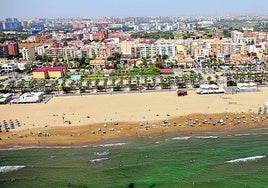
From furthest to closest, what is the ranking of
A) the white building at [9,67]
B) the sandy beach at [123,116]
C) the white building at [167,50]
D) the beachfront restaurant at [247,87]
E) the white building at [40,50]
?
the white building at [40,50] → the white building at [167,50] → the white building at [9,67] → the beachfront restaurant at [247,87] → the sandy beach at [123,116]

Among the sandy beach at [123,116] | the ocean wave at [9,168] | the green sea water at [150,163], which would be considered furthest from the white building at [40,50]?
the ocean wave at [9,168]

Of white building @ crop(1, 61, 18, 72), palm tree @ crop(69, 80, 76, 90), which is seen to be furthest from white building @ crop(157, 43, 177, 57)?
palm tree @ crop(69, 80, 76, 90)

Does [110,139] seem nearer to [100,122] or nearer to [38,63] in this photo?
[100,122]

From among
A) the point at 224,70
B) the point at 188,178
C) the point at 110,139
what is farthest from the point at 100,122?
the point at 224,70

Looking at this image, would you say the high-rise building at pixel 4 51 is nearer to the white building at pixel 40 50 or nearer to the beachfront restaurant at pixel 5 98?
the white building at pixel 40 50

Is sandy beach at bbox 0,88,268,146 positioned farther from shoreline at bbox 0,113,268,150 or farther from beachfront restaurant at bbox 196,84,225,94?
beachfront restaurant at bbox 196,84,225,94

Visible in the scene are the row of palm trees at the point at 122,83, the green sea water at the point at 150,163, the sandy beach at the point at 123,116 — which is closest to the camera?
the green sea water at the point at 150,163
